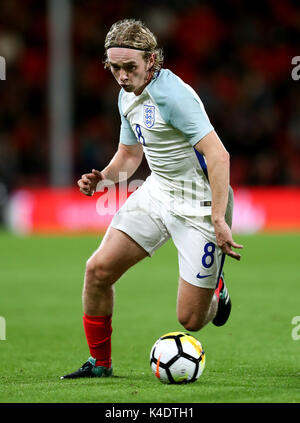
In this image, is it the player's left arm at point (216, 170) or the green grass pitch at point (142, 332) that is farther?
the player's left arm at point (216, 170)

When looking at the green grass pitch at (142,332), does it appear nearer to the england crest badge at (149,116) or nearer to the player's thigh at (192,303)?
the player's thigh at (192,303)

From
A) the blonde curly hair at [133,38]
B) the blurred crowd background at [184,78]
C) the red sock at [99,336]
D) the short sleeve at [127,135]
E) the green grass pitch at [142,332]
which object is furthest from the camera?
the blurred crowd background at [184,78]

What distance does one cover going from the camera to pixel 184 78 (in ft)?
61.5

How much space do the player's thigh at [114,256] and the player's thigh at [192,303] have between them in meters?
0.35

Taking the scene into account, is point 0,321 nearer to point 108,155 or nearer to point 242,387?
point 242,387

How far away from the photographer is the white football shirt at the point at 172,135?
470 cm

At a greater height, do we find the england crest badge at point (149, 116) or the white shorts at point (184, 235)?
the england crest badge at point (149, 116)

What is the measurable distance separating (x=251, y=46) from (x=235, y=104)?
5.83 feet

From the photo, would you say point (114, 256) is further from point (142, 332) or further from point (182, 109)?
point (142, 332)

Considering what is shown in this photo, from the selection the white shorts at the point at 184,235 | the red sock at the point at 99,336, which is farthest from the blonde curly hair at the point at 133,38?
the red sock at the point at 99,336

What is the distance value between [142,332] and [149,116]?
2.54 m

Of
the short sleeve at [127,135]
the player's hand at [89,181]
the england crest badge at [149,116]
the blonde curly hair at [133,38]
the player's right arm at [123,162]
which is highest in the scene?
the blonde curly hair at [133,38]

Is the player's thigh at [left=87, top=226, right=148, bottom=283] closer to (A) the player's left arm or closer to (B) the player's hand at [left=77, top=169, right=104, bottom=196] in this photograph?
(B) the player's hand at [left=77, top=169, right=104, bottom=196]

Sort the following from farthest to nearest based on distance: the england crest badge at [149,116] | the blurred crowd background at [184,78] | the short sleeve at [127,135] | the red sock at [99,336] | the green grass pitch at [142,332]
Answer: the blurred crowd background at [184,78] < the short sleeve at [127,135] < the red sock at [99,336] < the england crest badge at [149,116] < the green grass pitch at [142,332]
